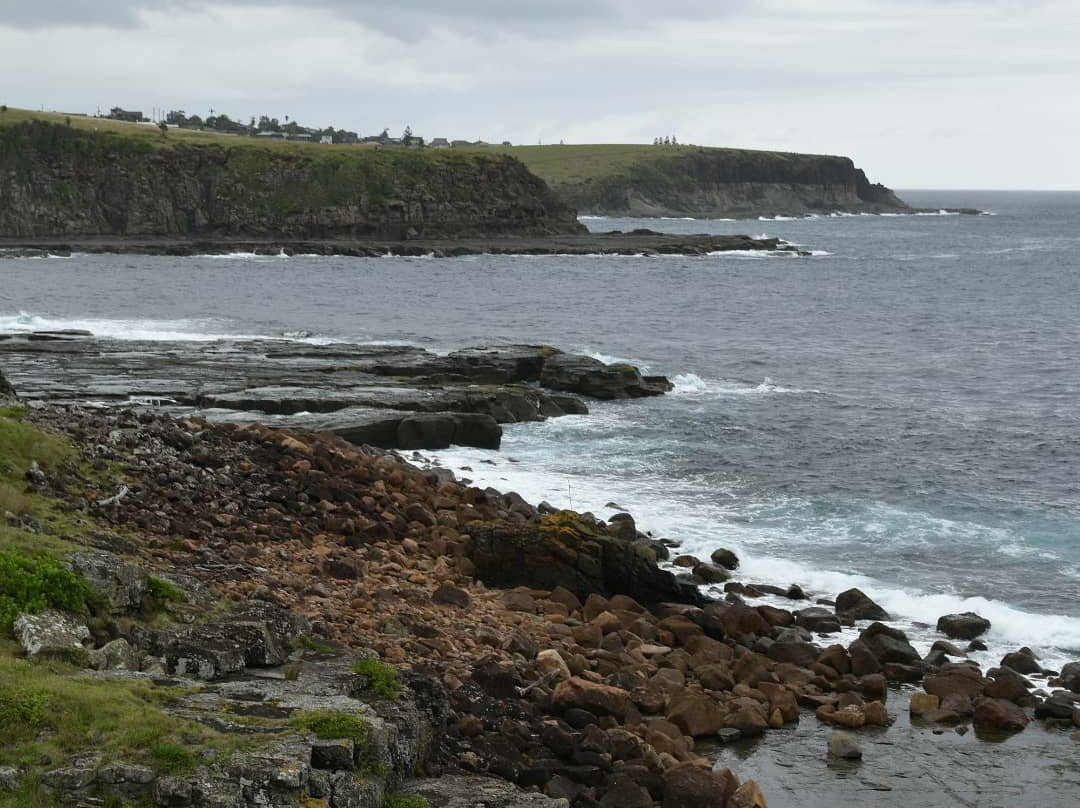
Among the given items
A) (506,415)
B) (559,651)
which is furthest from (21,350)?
(559,651)

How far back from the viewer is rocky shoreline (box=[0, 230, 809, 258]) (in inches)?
4815

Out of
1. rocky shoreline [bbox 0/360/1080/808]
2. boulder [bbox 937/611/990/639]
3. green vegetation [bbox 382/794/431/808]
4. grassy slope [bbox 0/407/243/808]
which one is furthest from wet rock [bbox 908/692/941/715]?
grassy slope [bbox 0/407/243/808]

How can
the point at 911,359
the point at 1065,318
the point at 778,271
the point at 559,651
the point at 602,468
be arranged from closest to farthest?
the point at 559,651, the point at 602,468, the point at 911,359, the point at 1065,318, the point at 778,271

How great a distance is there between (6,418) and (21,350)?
2930 cm

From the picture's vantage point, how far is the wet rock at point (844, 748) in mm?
18312

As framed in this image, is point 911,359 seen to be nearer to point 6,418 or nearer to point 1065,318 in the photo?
point 1065,318

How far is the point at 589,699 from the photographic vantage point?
17.8 metres

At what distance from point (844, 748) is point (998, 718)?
306 centimetres

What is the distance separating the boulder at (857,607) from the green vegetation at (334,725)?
14144 mm

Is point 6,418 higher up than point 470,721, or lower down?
higher up

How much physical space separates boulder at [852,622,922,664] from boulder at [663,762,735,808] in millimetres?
7196

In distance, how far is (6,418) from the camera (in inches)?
928

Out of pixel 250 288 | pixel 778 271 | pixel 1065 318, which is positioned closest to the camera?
pixel 1065 318

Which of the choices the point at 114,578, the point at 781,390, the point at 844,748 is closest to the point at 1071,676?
the point at 844,748
